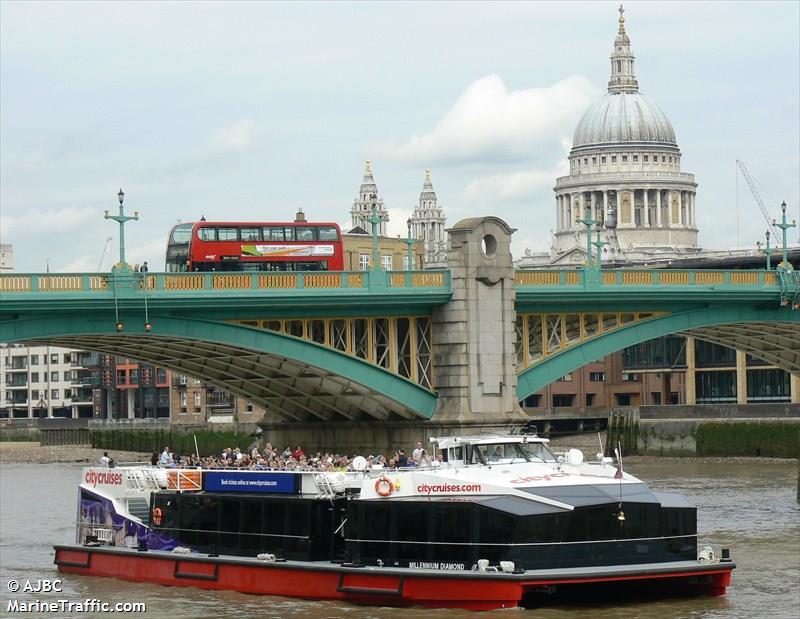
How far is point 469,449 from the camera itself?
138 ft

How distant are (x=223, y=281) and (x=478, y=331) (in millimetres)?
9099

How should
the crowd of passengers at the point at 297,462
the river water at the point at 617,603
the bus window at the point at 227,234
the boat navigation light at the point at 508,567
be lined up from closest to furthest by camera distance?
the boat navigation light at the point at 508,567 → the river water at the point at 617,603 → the crowd of passengers at the point at 297,462 → the bus window at the point at 227,234

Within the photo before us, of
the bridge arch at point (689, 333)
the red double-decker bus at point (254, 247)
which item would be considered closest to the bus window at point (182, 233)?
the red double-decker bus at point (254, 247)

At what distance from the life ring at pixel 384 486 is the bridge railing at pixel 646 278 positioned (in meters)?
23.8

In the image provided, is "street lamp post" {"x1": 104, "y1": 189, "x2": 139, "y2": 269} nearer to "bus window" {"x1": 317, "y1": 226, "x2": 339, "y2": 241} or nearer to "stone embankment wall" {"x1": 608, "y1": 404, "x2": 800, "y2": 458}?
"bus window" {"x1": 317, "y1": 226, "x2": 339, "y2": 241}

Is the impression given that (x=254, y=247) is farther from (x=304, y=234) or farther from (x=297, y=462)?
(x=297, y=462)

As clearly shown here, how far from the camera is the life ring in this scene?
138 ft

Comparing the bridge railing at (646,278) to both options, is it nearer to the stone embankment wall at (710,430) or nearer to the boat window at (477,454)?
the boat window at (477,454)

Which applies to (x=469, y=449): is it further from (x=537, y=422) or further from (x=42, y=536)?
(x=537, y=422)

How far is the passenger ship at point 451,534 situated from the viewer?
40.0 metres

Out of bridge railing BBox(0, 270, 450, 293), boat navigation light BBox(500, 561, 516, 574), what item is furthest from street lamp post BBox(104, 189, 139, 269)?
boat navigation light BBox(500, 561, 516, 574)

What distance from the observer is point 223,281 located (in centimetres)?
5962

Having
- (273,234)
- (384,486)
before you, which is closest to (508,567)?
(384,486)

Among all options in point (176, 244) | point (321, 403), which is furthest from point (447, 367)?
point (176, 244)
